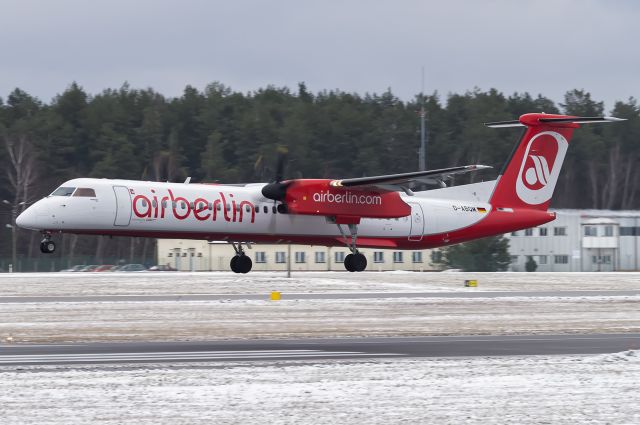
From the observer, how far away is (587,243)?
8800 centimetres

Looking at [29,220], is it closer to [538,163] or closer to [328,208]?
[328,208]

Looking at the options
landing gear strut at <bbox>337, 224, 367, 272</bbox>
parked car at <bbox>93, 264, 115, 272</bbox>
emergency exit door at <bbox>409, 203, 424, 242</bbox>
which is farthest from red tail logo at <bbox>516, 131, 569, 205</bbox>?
parked car at <bbox>93, 264, 115, 272</bbox>

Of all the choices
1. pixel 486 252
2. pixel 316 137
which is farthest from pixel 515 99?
pixel 486 252

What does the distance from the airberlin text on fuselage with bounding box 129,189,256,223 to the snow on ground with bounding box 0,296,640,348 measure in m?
3.84

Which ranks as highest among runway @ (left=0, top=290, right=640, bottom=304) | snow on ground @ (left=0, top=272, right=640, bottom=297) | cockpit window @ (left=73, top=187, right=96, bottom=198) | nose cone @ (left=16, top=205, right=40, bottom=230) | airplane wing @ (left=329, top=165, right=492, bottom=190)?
airplane wing @ (left=329, top=165, right=492, bottom=190)

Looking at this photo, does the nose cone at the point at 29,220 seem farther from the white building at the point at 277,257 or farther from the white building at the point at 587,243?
the white building at the point at 587,243

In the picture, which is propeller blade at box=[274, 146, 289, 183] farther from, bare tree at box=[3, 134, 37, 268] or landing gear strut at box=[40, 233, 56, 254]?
bare tree at box=[3, 134, 37, 268]


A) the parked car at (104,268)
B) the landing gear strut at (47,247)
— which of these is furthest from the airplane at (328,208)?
the parked car at (104,268)

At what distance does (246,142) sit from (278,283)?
55505mm

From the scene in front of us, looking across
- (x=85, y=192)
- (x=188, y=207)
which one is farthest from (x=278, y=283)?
(x=85, y=192)

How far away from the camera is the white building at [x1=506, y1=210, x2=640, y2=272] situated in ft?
288

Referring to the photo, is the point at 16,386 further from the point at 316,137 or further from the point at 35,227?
the point at 316,137

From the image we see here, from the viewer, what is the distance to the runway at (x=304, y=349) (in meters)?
24.1

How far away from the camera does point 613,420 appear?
1698cm
